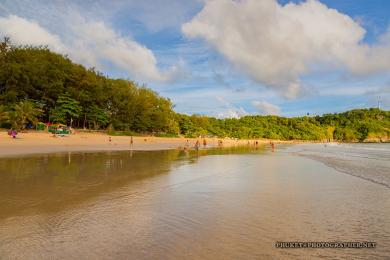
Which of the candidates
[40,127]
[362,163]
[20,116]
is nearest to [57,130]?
[40,127]

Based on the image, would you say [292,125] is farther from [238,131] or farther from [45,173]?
[45,173]

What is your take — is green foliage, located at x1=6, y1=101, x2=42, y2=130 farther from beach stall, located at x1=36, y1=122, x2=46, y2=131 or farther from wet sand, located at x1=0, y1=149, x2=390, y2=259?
wet sand, located at x1=0, y1=149, x2=390, y2=259

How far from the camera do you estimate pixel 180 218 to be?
298 inches

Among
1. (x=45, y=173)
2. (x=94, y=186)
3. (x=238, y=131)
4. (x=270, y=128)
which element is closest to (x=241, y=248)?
(x=94, y=186)

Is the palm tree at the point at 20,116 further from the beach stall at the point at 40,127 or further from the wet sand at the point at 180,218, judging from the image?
the wet sand at the point at 180,218

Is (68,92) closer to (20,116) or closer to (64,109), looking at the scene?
(64,109)

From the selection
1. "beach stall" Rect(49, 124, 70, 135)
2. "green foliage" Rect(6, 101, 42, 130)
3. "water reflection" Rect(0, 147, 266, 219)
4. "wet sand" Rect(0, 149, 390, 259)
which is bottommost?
"wet sand" Rect(0, 149, 390, 259)

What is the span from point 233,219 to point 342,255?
8.83ft

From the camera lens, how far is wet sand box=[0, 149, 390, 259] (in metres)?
5.41

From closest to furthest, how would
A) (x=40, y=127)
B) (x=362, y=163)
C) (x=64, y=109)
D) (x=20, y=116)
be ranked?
(x=362, y=163) < (x=20, y=116) < (x=40, y=127) < (x=64, y=109)

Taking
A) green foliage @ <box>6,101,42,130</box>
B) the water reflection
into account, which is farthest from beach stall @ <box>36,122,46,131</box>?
the water reflection

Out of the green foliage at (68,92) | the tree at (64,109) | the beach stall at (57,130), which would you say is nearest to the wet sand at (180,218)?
the beach stall at (57,130)

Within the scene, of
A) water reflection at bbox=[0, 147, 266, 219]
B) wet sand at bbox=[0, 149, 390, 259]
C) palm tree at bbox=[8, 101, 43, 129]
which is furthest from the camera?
palm tree at bbox=[8, 101, 43, 129]

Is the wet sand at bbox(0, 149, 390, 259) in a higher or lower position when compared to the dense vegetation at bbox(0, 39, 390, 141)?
lower
